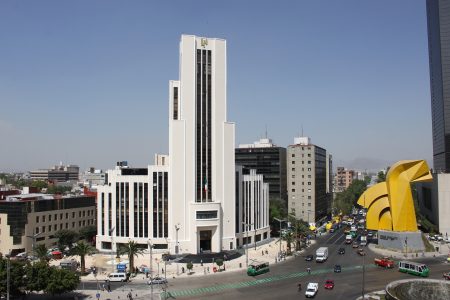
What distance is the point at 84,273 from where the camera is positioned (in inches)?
3391

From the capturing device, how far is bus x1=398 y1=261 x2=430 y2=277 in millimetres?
79325

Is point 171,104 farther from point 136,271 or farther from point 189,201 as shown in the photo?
point 136,271

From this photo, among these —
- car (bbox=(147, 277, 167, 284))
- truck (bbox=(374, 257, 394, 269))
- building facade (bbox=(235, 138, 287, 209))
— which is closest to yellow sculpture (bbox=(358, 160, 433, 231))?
truck (bbox=(374, 257, 394, 269))

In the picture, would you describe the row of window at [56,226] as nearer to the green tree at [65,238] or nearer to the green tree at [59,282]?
→ the green tree at [65,238]

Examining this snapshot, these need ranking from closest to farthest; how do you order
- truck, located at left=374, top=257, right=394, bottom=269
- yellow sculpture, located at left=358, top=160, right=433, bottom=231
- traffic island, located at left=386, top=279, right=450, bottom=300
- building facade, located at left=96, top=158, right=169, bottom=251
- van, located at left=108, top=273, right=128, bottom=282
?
traffic island, located at left=386, top=279, right=450, bottom=300 < van, located at left=108, top=273, right=128, bottom=282 < truck, located at left=374, top=257, right=394, bottom=269 < yellow sculpture, located at left=358, top=160, right=433, bottom=231 < building facade, located at left=96, top=158, right=169, bottom=251

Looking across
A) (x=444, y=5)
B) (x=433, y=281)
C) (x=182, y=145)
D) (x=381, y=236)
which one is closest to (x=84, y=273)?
(x=182, y=145)

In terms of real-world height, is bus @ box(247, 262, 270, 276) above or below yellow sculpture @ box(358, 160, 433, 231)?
below

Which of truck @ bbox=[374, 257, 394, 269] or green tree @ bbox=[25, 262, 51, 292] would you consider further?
truck @ bbox=[374, 257, 394, 269]

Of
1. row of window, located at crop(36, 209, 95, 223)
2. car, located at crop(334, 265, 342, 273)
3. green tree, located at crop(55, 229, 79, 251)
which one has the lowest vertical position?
car, located at crop(334, 265, 342, 273)

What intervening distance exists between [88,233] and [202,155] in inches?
1692

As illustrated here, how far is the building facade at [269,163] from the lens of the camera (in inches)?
7042

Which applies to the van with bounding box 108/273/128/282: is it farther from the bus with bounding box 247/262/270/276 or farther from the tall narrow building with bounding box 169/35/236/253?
the tall narrow building with bounding box 169/35/236/253

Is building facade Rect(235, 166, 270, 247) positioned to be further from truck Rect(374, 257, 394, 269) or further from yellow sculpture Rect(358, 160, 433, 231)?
yellow sculpture Rect(358, 160, 433, 231)

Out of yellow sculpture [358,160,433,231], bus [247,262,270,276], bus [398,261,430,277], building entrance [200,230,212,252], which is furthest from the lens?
building entrance [200,230,212,252]
